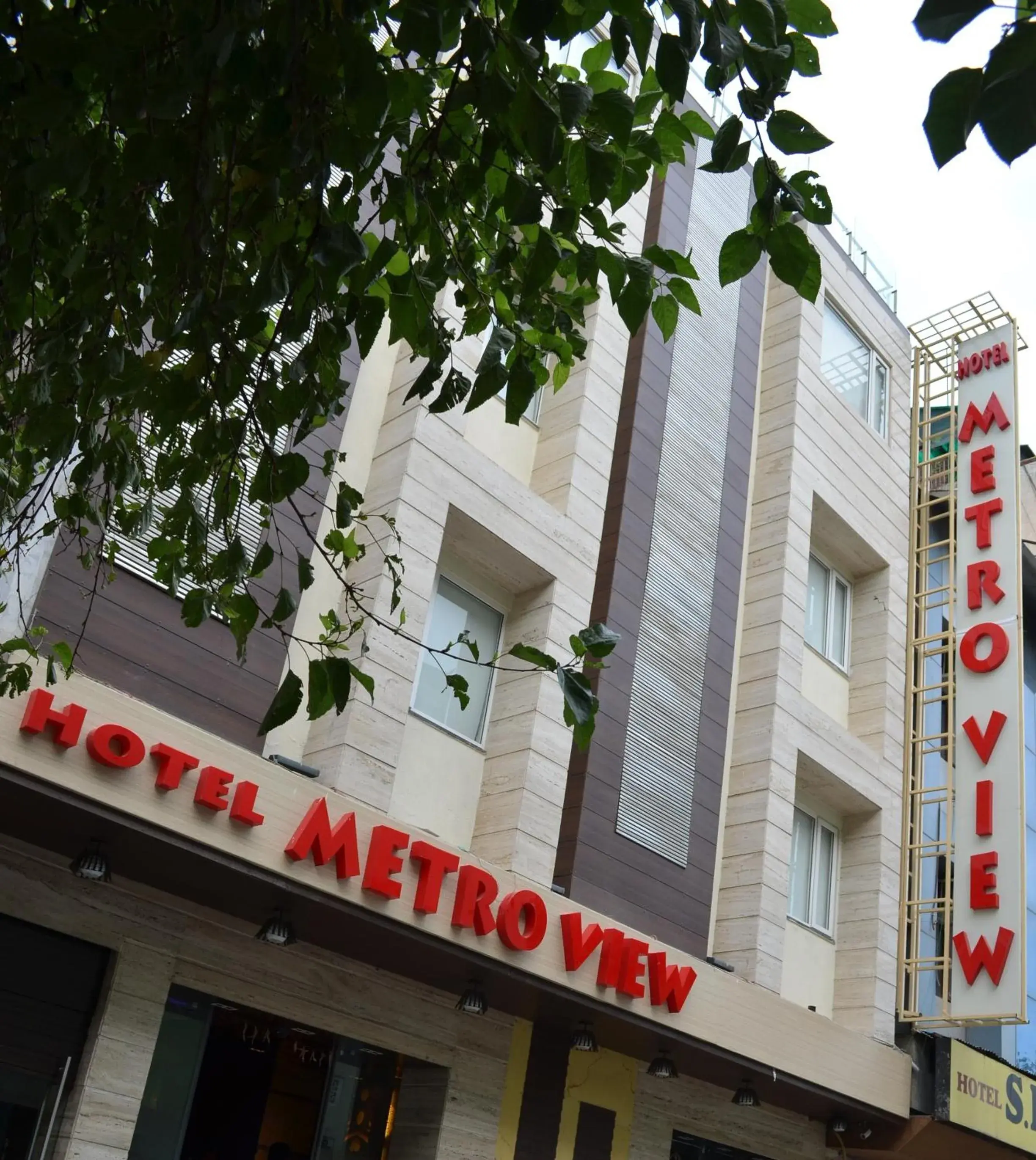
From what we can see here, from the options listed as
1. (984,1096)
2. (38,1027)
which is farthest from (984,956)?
(38,1027)

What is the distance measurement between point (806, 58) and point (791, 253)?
62 cm

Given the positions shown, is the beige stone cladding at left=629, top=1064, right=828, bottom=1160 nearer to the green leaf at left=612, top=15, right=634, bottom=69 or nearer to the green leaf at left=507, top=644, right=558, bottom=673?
the green leaf at left=507, top=644, right=558, bottom=673

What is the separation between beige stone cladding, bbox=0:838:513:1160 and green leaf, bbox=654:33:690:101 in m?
7.44

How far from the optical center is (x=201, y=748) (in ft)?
29.6

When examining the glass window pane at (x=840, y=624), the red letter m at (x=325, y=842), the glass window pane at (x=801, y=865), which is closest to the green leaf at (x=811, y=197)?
the red letter m at (x=325, y=842)

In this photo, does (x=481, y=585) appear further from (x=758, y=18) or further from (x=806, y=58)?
(x=758, y=18)

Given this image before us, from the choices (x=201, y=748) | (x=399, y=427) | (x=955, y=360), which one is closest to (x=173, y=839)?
(x=201, y=748)

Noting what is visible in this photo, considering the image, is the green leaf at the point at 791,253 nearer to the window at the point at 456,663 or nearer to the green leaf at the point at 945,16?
the green leaf at the point at 945,16

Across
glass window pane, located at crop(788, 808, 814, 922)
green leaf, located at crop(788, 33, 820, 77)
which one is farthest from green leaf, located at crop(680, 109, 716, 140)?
glass window pane, located at crop(788, 808, 814, 922)

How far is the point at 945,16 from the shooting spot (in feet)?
7.91

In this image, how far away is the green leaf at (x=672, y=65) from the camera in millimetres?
3719

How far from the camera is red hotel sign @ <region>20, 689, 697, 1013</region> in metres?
8.46

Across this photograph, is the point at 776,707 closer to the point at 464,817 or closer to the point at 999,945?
the point at 999,945

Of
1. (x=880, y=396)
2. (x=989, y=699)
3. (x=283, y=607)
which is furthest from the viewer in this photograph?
(x=880, y=396)
